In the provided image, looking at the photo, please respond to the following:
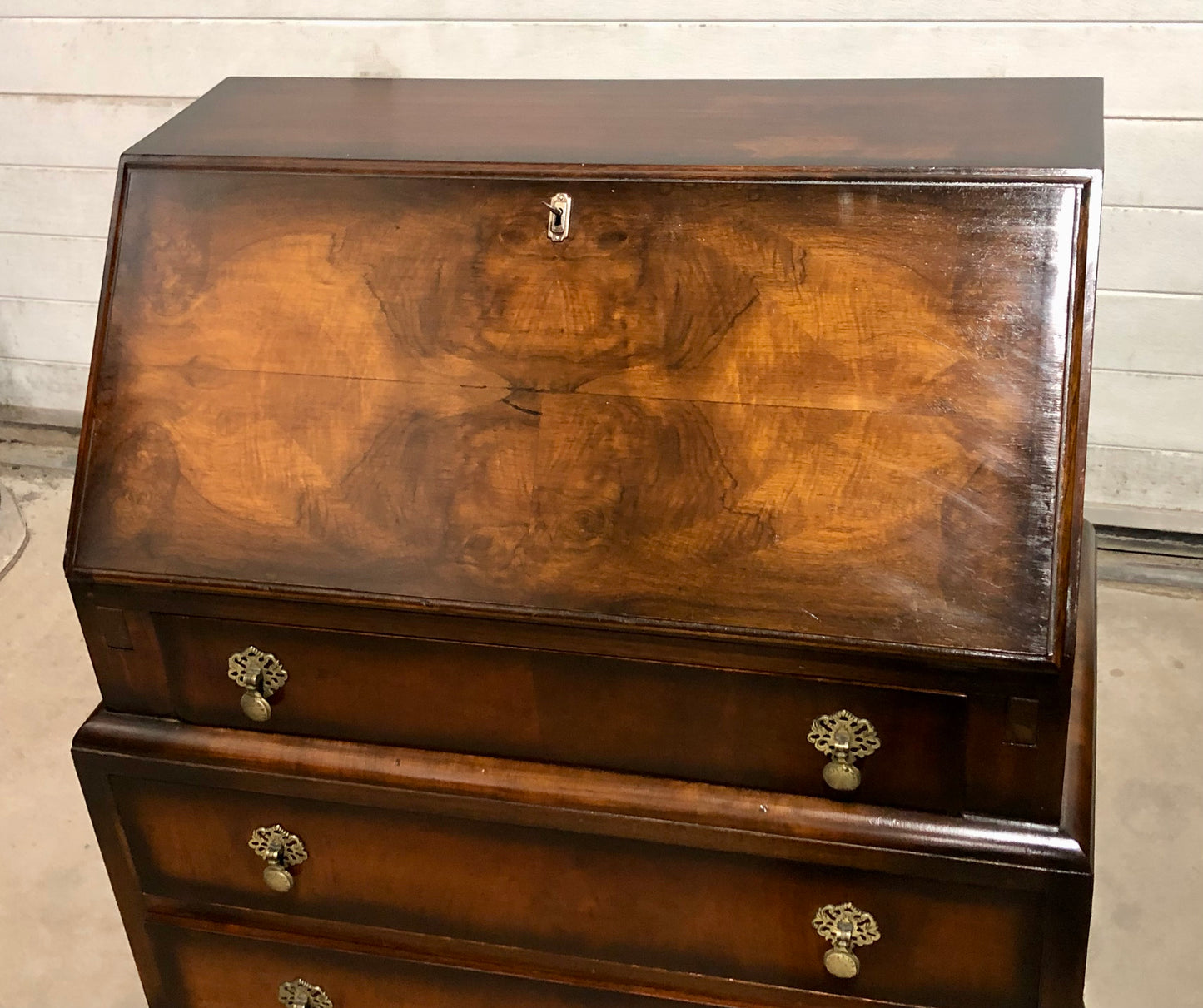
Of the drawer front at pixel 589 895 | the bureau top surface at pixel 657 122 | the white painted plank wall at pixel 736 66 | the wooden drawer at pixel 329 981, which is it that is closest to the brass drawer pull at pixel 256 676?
the drawer front at pixel 589 895

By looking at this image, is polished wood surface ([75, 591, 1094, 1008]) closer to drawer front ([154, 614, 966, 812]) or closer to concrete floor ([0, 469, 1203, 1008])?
drawer front ([154, 614, 966, 812])

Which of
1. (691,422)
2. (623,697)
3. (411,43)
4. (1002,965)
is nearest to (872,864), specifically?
(1002,965)

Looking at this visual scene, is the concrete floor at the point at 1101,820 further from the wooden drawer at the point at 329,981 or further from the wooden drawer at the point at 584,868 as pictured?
the wooden drawer at the point at 584,868

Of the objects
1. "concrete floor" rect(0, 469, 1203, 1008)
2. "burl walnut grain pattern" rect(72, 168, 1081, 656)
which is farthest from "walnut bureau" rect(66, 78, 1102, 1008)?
"concrete floor" rect(0, 469, 1203, 1008)

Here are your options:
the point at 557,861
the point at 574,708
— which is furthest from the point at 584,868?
the point at 574,708

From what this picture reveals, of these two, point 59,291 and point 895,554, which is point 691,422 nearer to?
point 895,554

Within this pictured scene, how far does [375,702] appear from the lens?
47.7 inches

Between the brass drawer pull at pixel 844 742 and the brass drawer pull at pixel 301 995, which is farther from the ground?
the brass drawer pull at pixel 844 742

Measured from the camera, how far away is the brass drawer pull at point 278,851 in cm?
129

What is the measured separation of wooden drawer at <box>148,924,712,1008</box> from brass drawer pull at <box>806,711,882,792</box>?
36 centimetres

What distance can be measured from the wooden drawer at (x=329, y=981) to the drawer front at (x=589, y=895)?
47 millimetres

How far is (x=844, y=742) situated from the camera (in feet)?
3.53

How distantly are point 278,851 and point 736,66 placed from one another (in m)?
1.38

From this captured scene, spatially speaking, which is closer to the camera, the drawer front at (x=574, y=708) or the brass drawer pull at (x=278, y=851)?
the drawer front at (x=574, y=708)
